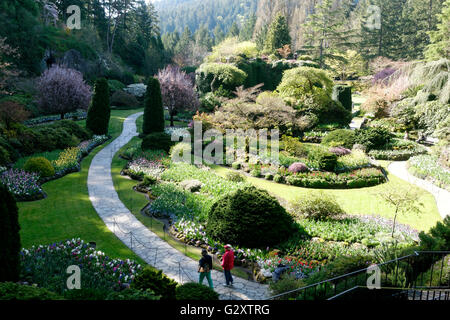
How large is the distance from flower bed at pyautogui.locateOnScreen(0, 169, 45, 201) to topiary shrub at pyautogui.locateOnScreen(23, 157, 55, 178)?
44cm

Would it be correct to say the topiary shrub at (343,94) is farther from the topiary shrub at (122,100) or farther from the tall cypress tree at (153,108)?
the topiary shrub at (122,100)

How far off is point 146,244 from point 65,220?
3323mm

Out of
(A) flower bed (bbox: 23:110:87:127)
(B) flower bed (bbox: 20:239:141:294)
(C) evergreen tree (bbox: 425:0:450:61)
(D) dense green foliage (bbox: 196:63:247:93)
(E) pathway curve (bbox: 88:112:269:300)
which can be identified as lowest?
(E) pathway curve (bbox: 88:112:269:300)

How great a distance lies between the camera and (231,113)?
19.3 metres

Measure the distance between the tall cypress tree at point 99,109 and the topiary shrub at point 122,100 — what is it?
1424 cm

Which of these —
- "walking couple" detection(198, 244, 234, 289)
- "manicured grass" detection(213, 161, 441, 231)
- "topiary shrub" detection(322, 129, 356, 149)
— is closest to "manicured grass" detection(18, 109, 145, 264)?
"walking couple" detection(198, 244, 234, 289)

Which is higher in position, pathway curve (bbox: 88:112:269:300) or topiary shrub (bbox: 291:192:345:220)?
topiary shrub (bbox: 291:192:345:220)

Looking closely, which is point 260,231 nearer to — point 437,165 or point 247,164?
point 247,164

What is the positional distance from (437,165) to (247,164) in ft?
32.3

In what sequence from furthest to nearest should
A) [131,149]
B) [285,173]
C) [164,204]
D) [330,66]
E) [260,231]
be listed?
1. [330,66]
2. [131,149]
3. [285,173]
4. [164,204]
5. [260,231]

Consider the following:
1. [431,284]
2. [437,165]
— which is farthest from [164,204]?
[437,165]

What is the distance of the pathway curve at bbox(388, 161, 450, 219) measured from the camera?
13.0m

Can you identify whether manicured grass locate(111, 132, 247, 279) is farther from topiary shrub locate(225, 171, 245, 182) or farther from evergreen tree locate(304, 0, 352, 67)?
evergreen tree locate(304, 0, 352, 67)
